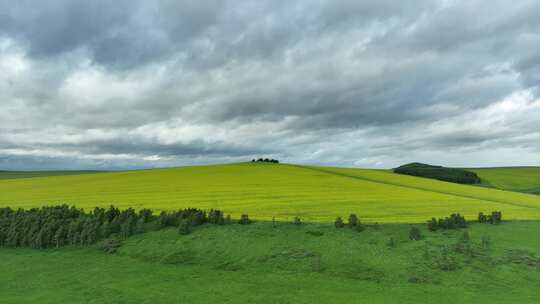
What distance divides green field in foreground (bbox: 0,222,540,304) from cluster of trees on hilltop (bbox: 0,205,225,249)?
89 centimetres

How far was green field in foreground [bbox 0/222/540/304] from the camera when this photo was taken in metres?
11.3

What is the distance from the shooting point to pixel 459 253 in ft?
46.0

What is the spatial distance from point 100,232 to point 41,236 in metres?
3.13

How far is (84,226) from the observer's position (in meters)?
19.0

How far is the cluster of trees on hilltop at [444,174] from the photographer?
270ft

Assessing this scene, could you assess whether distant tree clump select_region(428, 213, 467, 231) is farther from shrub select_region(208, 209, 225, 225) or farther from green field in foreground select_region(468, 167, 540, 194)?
green field in foreground select_region(468, 167, 540, 194)

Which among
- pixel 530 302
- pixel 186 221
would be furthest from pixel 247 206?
pixel 530 302

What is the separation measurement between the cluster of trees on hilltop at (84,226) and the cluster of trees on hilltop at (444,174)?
264 feet

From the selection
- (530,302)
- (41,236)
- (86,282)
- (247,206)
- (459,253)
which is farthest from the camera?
(247,206)

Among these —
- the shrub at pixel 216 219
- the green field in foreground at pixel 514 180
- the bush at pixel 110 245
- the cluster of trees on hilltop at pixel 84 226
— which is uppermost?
the green field in foreground at pixel 514 180

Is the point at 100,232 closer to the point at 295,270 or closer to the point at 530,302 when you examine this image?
the point at 295,270

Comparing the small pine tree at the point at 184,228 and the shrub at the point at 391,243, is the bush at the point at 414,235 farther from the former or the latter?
the small pine tree at the point at 184,228

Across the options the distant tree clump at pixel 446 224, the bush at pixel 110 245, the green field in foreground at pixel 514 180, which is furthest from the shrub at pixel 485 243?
the green field in foreground at pixel 514 180

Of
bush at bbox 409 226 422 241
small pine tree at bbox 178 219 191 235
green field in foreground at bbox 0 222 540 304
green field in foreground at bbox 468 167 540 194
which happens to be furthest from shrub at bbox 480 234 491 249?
green field in foreground at bbox 468 167 540 194
